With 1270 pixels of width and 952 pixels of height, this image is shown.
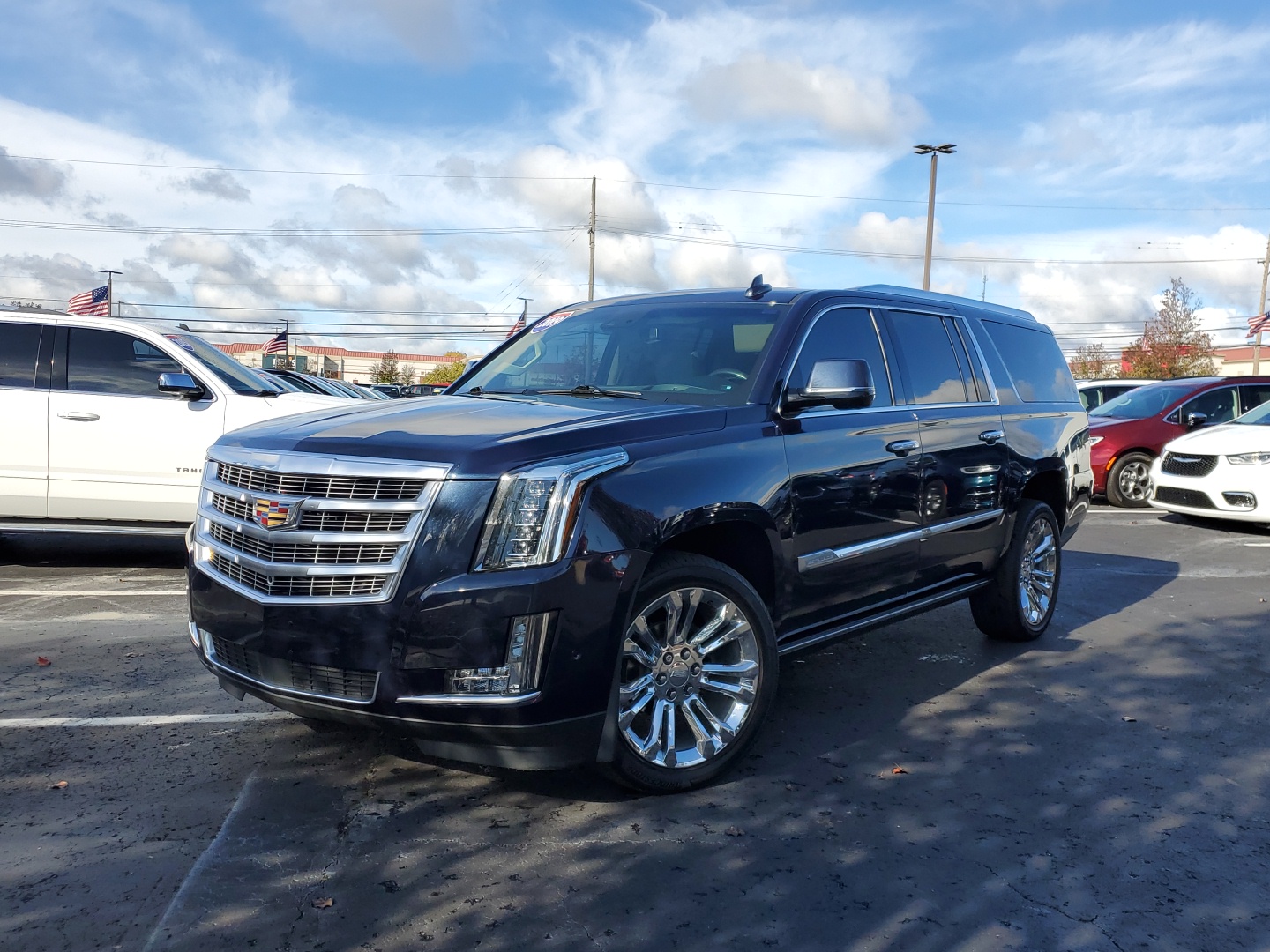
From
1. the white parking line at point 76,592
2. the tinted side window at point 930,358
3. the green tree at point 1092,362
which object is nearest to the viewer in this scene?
the tinted side window at point 930,358

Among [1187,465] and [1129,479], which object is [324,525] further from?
[1129,479]

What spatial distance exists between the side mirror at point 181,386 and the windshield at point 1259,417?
35.2 feet

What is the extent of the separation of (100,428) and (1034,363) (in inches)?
259

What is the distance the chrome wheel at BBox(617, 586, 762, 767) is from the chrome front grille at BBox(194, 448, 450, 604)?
864mm

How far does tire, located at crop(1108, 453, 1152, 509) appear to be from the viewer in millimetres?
13820

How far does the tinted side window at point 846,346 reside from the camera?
4641 mm

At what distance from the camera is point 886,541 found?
16.0 feet

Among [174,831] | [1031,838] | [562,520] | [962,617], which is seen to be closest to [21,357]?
[174,831]

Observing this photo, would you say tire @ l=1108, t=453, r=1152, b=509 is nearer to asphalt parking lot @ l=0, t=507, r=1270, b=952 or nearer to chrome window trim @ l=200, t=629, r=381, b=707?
asphalt parking lot @ l=0, t=507, r=1270, b=952

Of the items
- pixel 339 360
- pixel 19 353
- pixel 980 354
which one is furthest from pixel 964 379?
pixel 339 360

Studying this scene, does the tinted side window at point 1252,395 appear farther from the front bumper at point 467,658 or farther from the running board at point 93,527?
the front bumper at point 467,658

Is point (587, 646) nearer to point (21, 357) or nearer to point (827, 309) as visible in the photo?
point (827, 309)

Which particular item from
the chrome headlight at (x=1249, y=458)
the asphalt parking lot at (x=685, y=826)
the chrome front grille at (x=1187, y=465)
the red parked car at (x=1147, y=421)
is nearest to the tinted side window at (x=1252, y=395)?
the red parked car at (x=1147, y=421)

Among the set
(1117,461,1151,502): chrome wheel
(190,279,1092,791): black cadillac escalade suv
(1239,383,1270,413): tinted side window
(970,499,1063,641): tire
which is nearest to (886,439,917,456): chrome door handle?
(190,279,1092,791): black cadillac escalade suv
